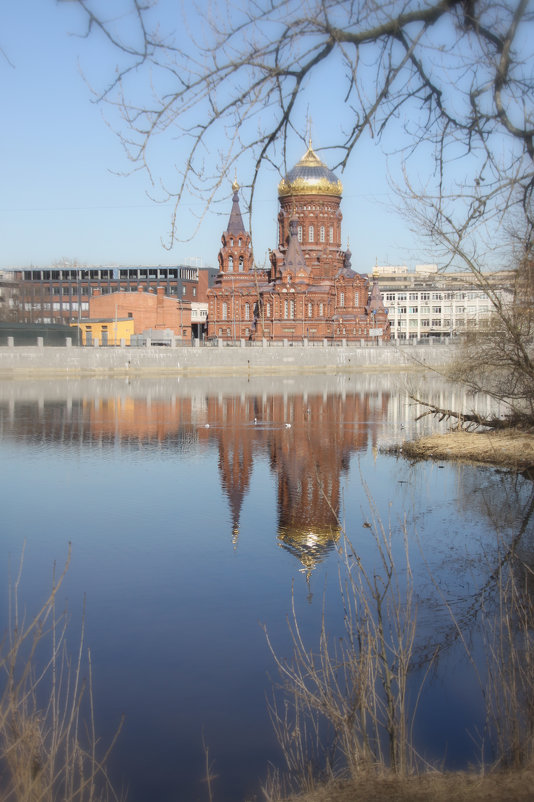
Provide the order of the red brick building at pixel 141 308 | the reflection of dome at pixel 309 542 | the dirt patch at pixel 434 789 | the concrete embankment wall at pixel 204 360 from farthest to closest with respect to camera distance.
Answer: the red brick building at pixel 141 308
the concrete embankment wall at pixel 204 360
the reflection of dome at pixel 309 542
the dirt patch at pixel 434 789

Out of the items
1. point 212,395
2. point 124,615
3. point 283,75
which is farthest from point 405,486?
point 212,395

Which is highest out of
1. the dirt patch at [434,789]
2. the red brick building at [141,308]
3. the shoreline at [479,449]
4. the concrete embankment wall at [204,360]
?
the red brick building at [141,308]

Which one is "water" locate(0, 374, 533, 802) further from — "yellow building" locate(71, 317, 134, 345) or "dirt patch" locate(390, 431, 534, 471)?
"yellow building" locate(71, 317, 134, 345)

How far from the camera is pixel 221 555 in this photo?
13438 mm

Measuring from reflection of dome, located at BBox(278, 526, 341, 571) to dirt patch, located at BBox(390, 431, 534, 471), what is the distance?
562cm

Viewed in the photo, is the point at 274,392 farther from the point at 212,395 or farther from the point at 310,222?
the point at 310,222

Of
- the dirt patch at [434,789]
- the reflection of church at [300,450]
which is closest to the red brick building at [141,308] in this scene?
the reflection of church at [300,450]

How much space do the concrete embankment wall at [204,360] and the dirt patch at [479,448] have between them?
33.6m

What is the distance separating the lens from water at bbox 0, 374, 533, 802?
791cm

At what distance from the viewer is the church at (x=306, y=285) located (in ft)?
234

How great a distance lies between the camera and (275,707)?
8.18m

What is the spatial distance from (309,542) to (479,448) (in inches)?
331

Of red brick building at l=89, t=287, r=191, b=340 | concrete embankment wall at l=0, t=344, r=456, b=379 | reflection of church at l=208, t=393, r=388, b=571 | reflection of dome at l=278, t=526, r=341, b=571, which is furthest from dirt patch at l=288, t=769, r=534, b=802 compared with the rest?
red brick building at l=89, t=287, r=191, b=340

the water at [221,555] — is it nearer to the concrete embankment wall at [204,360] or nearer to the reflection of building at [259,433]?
the reflection of building at [259,433]
